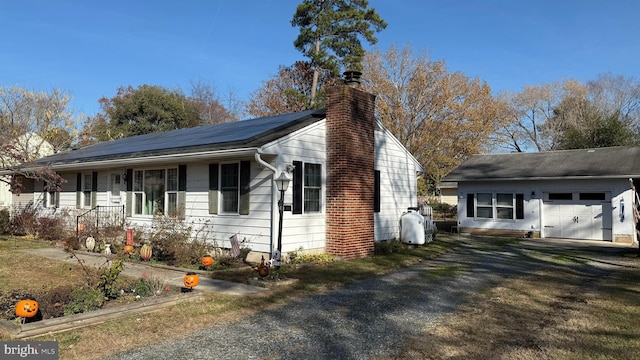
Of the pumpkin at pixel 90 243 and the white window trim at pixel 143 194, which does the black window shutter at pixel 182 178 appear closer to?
the white window trim at pixel 143 194

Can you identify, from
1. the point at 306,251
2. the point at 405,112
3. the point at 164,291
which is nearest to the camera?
the point at 164,291

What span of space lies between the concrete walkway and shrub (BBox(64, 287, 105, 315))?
3.77 ft

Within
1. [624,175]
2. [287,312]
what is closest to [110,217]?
[287,312]

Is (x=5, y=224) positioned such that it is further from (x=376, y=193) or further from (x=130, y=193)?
(x=376, y=193)

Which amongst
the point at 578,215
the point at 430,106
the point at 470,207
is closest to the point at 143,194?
the point at 470,207

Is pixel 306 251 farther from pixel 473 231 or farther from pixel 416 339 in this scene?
pixel 473 231

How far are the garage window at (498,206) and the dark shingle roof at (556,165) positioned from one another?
3.29 ft

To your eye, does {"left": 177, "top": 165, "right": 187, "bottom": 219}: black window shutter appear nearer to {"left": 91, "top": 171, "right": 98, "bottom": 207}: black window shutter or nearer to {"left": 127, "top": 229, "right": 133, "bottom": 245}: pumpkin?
{"left": 127, "top": 229, "right": 133, "bottom": 245}: pumpkin

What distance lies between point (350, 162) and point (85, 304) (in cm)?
738

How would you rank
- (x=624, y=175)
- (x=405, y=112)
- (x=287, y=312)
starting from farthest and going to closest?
(x=405, y=112)
(x=624, y=175)
(x=287, y=312)

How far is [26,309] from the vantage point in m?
5.00

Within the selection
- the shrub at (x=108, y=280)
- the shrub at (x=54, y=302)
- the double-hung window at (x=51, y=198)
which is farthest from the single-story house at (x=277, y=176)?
the double-hung window at (x=51, y=198)

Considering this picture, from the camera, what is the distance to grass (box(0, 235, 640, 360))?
4801 millimetres

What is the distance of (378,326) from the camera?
5680 millimetres
